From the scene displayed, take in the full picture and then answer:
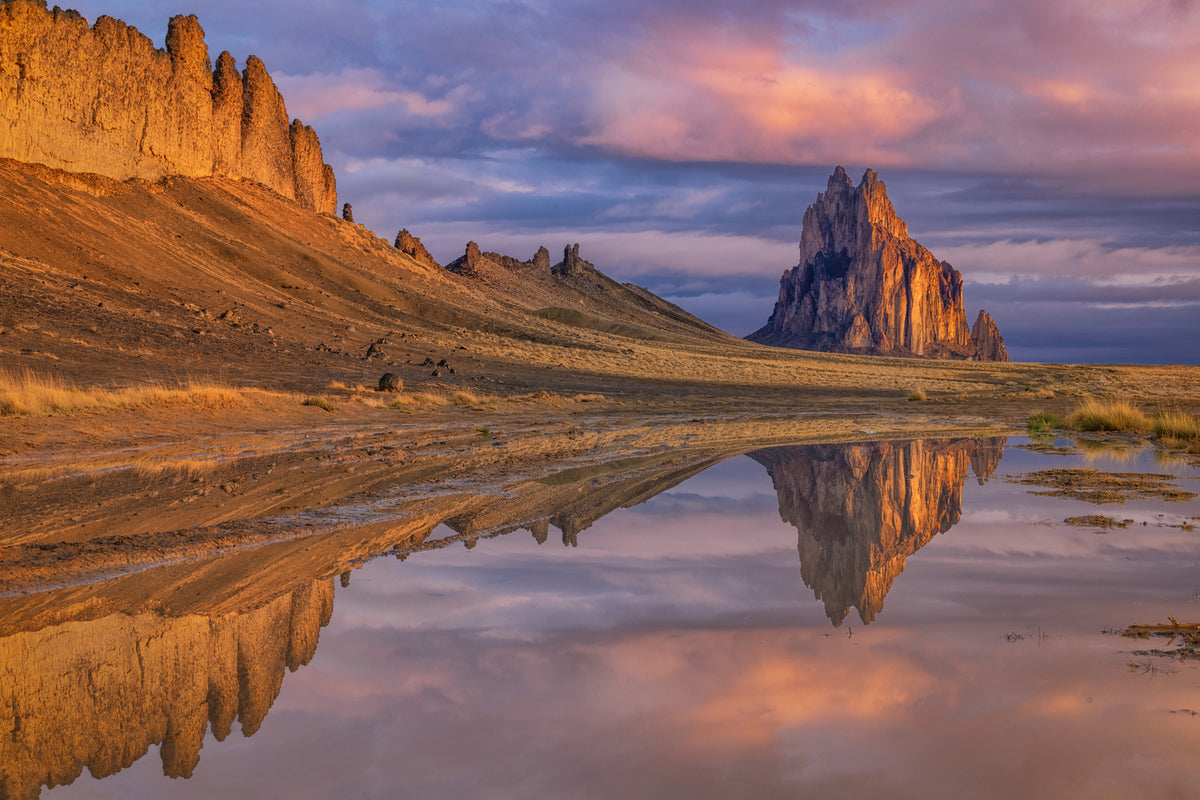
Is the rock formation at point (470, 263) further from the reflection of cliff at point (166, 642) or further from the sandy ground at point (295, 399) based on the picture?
the reflection of cliff at point (166, 642)

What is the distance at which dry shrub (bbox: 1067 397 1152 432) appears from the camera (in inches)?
954

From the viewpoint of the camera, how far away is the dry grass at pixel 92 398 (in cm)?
1827

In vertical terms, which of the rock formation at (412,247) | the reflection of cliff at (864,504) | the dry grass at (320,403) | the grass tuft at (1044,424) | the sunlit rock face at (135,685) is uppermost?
the rock formation at (412,247)

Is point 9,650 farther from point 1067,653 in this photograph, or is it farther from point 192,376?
point 192,376

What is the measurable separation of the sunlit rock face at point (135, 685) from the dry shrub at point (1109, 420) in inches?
929

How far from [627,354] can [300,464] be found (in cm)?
5948

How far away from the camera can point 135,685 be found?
488 centimetres

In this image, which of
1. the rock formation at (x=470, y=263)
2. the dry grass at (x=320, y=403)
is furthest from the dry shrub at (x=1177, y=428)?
the rock formation at (x=470, y=263)

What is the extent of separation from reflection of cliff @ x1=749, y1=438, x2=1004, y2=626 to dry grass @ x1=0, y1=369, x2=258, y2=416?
42.5ft

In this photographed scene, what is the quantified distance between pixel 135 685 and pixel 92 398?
17.5 meters

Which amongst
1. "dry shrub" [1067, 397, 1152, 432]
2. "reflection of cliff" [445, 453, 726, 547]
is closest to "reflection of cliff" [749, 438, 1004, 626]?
"reflection of cliff" [445, 453, 726, 547]

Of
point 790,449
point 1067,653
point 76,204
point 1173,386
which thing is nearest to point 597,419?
point 790,449

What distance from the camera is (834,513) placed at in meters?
10.8

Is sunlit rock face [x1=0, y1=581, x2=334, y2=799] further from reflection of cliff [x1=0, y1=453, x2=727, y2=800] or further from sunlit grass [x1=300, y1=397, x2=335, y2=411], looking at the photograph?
sunlit grass [x1=300, y1=397, x2=335, y2=411]
